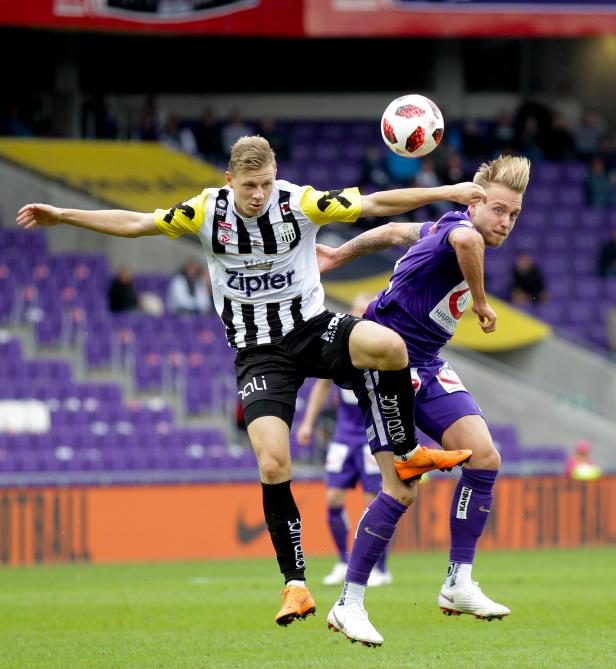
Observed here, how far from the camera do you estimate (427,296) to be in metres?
8.50

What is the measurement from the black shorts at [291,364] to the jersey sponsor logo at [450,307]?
53 centimetres

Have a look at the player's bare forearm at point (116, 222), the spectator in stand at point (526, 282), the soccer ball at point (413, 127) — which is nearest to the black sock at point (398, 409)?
the soccer ball at point (413, 127)

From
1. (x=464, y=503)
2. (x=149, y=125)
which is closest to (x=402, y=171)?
(x=149, y=125)

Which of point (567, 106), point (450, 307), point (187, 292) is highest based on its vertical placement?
point (567, 106)

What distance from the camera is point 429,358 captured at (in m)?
8.61

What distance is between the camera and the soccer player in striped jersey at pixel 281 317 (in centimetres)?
801

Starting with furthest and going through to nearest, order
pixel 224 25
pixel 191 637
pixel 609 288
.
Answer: pixel 609 288 < pixel 224 25 < pixel 191 637

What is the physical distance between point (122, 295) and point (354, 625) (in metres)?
14.1

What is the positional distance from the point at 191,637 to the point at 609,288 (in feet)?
55.5

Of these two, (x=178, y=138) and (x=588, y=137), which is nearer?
(x=178, y=138)

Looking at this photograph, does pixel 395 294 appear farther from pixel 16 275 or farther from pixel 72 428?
pixel 16 275

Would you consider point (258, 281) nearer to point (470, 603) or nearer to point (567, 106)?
point (470, 603)

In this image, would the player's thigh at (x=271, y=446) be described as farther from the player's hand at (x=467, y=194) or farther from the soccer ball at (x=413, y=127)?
the soccer ball at (x=413, y=127)

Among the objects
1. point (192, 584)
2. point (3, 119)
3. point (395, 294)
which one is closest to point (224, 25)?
point (3, 119)
